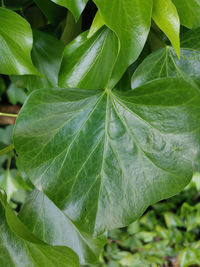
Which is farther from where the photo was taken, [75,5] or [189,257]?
[189,257]

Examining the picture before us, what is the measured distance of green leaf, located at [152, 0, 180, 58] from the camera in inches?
8.8

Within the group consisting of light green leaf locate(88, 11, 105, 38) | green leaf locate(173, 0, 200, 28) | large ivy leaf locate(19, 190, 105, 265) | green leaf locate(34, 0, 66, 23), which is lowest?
large ivy leaf locate(19, 190, 105, 265)

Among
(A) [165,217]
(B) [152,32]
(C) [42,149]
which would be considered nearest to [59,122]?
(C) [42,149]

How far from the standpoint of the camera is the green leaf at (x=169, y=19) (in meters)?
0.22

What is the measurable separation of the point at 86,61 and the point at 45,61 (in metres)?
0.06

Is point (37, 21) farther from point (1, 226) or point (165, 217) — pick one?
point (165, 217)

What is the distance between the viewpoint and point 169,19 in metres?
0.23

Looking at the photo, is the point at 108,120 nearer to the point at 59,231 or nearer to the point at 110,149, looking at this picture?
the point at 110,149

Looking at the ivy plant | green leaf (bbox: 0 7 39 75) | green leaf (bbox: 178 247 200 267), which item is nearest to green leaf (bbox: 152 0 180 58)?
the ivy plant

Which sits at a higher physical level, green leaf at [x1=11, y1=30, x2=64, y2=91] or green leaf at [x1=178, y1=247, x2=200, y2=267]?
green leaf at [x1=11, y1=30, x2=64, y2=91]

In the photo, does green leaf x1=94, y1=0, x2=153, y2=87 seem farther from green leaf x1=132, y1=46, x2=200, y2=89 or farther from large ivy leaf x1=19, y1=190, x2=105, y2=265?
large ivy leaf x1=19, y1=190, x2=105, y2=265

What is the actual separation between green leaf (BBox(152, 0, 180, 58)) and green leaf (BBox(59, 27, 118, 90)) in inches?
1.5

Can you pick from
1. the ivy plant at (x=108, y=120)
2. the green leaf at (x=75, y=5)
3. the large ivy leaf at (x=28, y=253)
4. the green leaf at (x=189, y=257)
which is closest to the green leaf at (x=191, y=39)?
the ivy plant at (x=108, y=120)

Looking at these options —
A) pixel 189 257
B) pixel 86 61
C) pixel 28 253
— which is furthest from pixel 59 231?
pixel 189 257
